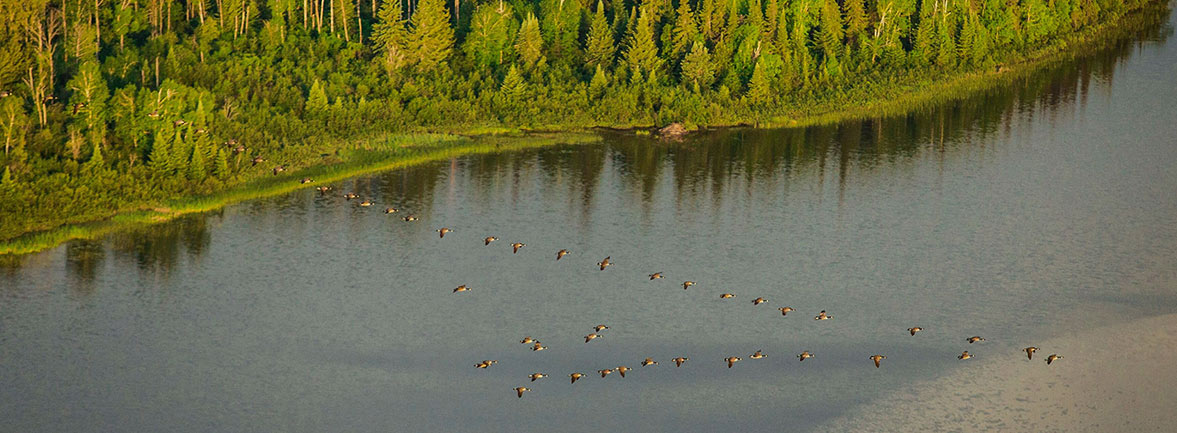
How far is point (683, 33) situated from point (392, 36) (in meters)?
23.3

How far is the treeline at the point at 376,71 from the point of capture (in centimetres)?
10044

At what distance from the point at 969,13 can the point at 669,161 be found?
4626 cm

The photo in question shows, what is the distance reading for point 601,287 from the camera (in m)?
87.4

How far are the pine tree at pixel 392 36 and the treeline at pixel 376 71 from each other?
167mm

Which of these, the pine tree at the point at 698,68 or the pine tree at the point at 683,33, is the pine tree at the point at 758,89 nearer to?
the pine tree at the point at 698,68

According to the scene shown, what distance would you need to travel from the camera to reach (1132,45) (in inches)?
6270

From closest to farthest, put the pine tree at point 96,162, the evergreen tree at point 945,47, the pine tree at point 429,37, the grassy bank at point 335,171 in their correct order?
the grassy bank at point 335,171 → the pine tree at point 96,162 → the pine tree at point 429,37 → the evergreen tree at point 945,47

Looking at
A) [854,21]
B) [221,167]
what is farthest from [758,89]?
[221,167]

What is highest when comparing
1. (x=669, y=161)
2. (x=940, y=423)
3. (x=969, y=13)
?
(x=969, y=13)

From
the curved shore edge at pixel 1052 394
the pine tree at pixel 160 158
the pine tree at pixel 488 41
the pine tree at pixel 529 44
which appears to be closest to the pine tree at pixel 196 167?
the pine tree at pixel 160 158

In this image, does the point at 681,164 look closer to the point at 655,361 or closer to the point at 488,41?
the point at 488,41

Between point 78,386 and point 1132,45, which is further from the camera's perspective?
point 1132,45

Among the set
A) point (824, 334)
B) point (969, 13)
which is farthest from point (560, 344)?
point (969, 13)

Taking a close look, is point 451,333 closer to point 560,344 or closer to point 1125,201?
point 560,344
